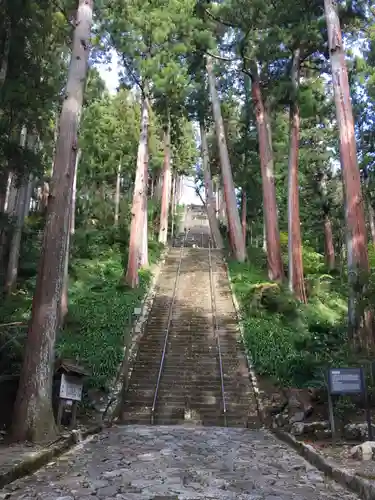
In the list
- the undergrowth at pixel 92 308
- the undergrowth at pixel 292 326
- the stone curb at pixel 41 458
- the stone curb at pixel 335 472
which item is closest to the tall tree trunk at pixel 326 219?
the undergrowth at pixel 292 326

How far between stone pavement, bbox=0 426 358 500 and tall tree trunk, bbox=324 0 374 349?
366 cm

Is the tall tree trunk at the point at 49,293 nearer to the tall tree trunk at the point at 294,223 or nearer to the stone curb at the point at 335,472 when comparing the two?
the stone curb at the point at 335,472

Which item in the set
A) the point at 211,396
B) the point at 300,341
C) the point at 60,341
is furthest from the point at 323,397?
the point at 60,341

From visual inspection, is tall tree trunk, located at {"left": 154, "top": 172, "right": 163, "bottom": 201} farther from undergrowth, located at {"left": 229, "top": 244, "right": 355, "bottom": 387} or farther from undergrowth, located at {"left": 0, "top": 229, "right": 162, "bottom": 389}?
undergrowth, located at {"left": 229, "top": 244, "right": 355, "bottom": 387}

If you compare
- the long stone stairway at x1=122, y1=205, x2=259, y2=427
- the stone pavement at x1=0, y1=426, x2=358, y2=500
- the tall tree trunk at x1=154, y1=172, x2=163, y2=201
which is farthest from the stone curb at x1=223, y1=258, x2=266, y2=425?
the tall tree trunk at x1=154, y1=172, x2=163, y2=201

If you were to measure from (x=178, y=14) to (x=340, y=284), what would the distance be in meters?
A: 13.7

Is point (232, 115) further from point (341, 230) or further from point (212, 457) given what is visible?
point (212, 457)

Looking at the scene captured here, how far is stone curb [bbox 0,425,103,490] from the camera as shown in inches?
204

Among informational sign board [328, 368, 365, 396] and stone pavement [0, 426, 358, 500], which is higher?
informational sign board [328, 368, 365, 396]

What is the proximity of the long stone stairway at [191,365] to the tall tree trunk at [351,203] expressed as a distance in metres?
3.15

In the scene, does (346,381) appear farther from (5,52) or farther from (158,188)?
(158,188)

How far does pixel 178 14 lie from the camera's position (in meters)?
20.8

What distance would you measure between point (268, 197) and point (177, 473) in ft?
53.0

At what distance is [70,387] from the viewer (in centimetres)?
934
